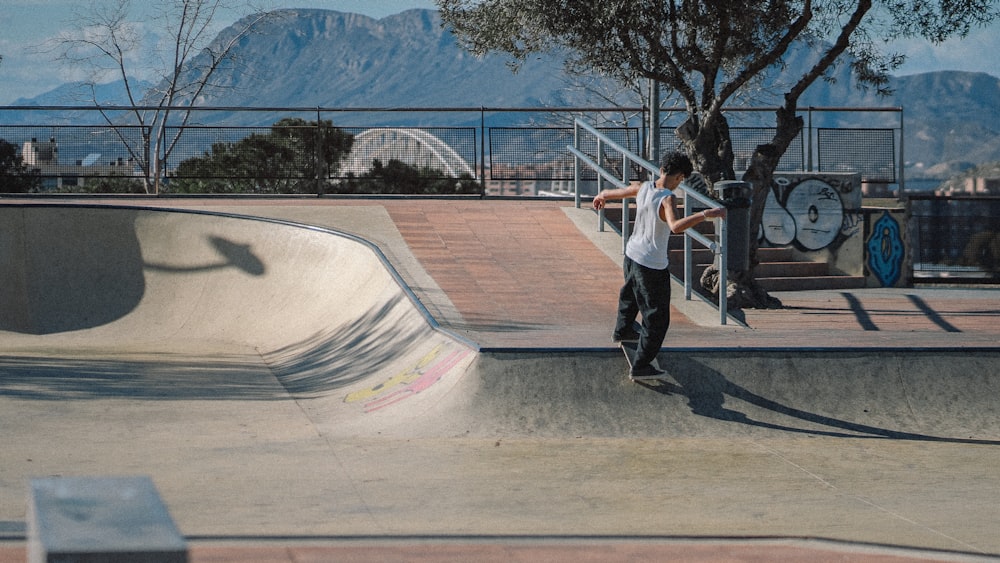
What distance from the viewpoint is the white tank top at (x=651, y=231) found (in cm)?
727

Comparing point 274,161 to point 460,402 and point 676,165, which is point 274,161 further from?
point 676,165

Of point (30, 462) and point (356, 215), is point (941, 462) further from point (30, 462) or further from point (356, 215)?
point (356, 215)

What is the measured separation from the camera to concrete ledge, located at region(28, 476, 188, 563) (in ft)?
7.13

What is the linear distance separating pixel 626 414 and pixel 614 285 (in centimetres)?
430

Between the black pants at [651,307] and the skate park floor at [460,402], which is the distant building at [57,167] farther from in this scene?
the black pants at [651,307]

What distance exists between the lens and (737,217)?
12.4 m

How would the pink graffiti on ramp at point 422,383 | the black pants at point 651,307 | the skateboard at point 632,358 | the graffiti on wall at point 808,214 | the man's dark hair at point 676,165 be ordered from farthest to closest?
1. the graffiti on wall at point 808,214
2. the pink graffiti on ramp at point 422,383
3. the skateboard at point 632,358
4. the black pants at point 651,307
5. the man's dark hair at point 676,165

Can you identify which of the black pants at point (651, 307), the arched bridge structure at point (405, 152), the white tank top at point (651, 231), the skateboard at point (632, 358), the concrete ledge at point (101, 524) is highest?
the arched bridge structure at point (405, 152)

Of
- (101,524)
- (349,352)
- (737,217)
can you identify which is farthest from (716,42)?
(101,524)

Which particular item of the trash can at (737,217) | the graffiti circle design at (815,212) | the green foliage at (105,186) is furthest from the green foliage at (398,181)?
the trash can at (737,217)

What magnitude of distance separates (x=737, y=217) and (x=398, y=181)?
1002 centimetres

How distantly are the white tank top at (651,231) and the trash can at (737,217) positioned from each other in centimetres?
510

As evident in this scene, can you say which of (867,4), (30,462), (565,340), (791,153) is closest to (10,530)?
(30,462)

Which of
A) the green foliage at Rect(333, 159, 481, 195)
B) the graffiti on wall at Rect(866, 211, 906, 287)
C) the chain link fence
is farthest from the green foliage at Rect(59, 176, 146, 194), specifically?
the graffiti on wall at Rect(866, 211, 906, 287)
